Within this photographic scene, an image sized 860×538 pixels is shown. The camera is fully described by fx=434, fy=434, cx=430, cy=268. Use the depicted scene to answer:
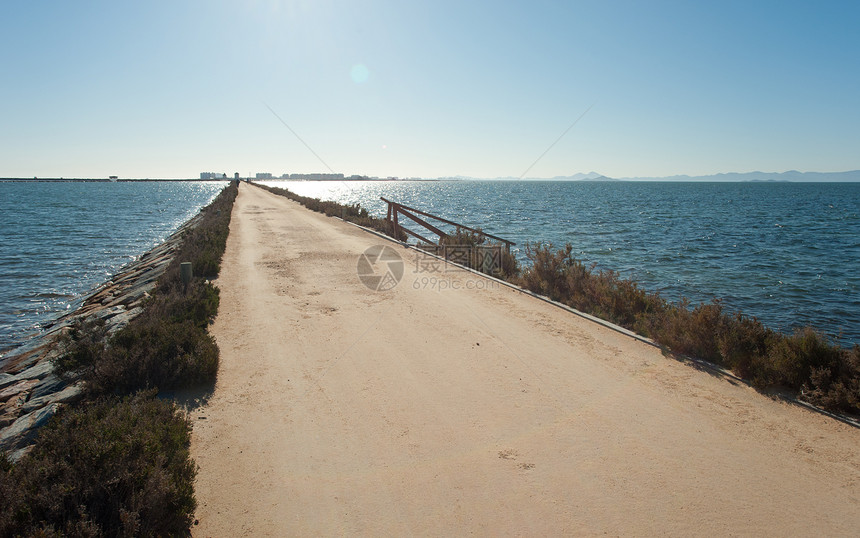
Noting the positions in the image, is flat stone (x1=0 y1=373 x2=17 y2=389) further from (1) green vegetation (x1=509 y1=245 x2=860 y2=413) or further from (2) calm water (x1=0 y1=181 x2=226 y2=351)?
(1) green vegetation (x1=509 y1=245 x2=860 y2=413)

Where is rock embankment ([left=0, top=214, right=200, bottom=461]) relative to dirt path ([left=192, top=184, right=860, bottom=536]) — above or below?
below

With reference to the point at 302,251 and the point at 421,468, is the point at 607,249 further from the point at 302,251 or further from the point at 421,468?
the point at 421,468

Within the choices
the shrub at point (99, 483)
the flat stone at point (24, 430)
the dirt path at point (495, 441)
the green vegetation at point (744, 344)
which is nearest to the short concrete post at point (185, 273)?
the dirt path at point (495, 441)

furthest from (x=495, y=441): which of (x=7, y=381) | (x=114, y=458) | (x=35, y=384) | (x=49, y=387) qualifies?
(x=7, y=381)
